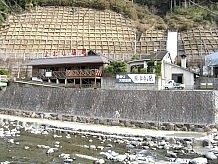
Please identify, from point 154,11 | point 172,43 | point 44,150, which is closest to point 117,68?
point 44,150

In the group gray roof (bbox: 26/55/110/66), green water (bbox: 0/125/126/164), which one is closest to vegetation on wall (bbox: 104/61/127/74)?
gray roof (bbox: 26/55/110/66)

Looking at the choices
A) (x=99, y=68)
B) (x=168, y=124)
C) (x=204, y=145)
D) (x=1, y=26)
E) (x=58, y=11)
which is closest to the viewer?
(x=204, y=145)

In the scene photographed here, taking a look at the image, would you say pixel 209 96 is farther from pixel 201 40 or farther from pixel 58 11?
pixel 58 11

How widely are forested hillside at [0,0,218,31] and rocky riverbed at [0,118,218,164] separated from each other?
32.0 m

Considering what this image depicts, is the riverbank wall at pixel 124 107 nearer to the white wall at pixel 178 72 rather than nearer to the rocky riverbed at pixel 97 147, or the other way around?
the rocky riverbed at pixel 97 147

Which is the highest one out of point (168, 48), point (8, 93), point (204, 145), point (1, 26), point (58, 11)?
point (58, 11)

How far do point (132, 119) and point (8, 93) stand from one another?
1274 centimetres

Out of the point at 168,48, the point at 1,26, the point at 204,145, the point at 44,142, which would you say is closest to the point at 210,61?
the point at 168,48

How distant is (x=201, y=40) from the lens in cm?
4584

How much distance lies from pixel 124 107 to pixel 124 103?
12.9 inches

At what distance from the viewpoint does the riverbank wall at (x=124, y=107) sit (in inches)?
934

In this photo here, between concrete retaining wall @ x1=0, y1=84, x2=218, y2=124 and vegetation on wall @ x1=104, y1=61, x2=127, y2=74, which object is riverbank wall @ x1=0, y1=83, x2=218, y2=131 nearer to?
concrete retaining wall @ x1=0, y1=84, x2=218, y2=124

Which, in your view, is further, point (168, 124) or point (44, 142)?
point (168, 124)

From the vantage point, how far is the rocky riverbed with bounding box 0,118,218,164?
1434 cm
